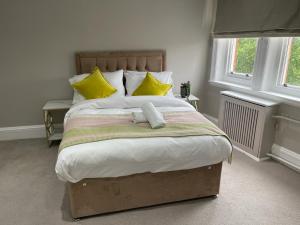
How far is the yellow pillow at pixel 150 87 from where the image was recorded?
10.9 feet

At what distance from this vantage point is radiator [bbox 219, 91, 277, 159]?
2922 millimetres

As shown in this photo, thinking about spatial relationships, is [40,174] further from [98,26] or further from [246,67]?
[246,67]

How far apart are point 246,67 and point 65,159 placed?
285cm

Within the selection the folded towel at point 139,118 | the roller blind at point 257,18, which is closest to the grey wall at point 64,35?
the roller blind at point 257,18

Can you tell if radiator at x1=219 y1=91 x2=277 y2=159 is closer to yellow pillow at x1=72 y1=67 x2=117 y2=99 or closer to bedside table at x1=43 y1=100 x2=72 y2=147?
yellow pillow at x1=72 y1=67 x2=117 y2=99

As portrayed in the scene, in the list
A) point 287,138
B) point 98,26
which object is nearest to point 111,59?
point 98,26

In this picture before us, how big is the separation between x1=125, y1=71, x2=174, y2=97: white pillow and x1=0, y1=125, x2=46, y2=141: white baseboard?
57.3 inches

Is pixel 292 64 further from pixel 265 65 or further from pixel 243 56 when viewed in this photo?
pixel 243 56

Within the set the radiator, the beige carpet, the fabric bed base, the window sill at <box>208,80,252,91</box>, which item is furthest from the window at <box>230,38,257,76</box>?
the fabric bed base

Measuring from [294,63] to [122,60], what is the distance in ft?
7.38

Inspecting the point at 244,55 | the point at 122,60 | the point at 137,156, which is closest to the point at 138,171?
the point at 137,156

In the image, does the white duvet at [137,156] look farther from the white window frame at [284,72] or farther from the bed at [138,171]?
the white window frame at [284,72]

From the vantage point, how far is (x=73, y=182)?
6.18 ft

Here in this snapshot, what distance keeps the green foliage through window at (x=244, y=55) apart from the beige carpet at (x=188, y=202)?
138 cm
